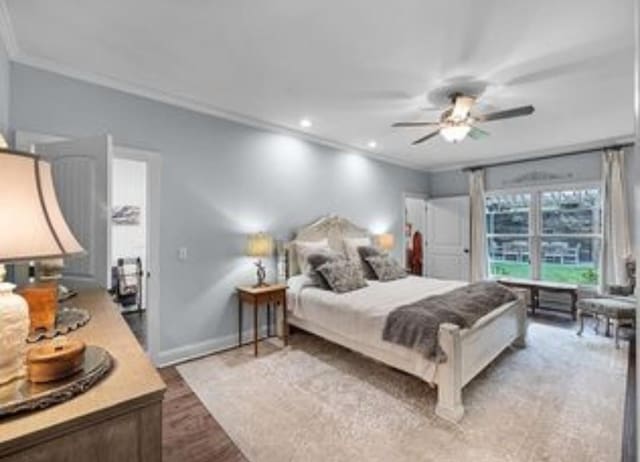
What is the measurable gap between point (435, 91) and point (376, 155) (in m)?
2.63

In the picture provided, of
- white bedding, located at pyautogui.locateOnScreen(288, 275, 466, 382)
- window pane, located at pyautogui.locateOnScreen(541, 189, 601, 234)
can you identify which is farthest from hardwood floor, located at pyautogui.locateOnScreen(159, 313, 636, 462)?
window pane, located at pyautogui.locateOnScreen(541, 189, 601, 234)

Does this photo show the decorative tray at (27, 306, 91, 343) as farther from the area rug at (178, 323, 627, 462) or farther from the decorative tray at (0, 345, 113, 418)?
the area rug at (178, 323, 627, 462)

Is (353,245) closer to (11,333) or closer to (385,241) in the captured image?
(385,241)

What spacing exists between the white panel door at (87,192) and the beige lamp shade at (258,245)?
1513mm

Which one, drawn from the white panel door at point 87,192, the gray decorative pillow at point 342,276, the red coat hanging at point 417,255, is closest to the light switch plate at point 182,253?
the white panel door at point 87,192

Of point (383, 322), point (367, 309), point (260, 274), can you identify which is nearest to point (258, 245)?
point (260, 274)

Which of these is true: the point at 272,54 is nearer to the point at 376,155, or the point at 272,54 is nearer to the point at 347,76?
the point at 347,76

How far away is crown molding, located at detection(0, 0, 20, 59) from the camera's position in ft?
6.73

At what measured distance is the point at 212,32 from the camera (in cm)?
223

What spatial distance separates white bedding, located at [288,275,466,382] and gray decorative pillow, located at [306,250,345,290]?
9 cm

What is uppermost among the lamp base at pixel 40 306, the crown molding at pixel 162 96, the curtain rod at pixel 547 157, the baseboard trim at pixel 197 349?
the crown molding at pixel 162 96

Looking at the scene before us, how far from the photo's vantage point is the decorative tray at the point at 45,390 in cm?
75

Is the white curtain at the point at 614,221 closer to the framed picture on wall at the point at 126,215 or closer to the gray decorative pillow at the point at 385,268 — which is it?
the gray decorative pillow at the point at 385,268

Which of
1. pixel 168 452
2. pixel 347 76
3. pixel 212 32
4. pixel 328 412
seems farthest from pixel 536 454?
pixel 212 32
